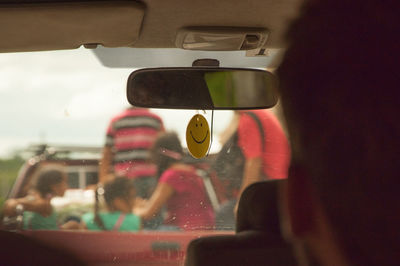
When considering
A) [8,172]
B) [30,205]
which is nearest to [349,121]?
[30,205]

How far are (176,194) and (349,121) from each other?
2.73m

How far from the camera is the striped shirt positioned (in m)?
3.40

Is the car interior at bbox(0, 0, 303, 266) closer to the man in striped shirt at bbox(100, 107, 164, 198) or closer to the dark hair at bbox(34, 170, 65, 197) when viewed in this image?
the man in striped shirt at bbox(100, 107, 164, 198)

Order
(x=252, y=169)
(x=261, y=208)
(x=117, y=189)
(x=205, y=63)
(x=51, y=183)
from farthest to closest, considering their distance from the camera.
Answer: (x=51, y=183) → (x=117, y=189) → (x=252, y=169) → (x=205, y=63) → (x=261, y=208)

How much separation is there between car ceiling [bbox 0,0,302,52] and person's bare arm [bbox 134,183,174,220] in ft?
4.28

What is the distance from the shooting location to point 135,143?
341cm

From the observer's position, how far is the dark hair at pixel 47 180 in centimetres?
360

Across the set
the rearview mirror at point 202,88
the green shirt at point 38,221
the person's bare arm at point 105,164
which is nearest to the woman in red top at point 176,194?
the person's bare arm at point 105,164

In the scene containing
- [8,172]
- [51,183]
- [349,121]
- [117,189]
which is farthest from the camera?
[8,172]

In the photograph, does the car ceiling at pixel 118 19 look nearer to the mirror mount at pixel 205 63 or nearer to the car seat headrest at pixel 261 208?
the mirror mount at pixel 205 63

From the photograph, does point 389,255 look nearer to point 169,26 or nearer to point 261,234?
point 261,234

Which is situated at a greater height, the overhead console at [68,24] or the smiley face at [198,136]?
the overhead console at [68,24]

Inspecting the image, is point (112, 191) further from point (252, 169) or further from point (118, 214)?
point (252, 169)

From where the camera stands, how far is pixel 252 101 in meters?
2.28
